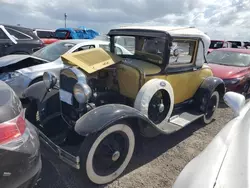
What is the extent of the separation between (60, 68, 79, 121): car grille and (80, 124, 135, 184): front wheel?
0.65m

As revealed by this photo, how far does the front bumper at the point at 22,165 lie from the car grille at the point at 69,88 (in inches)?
41.0

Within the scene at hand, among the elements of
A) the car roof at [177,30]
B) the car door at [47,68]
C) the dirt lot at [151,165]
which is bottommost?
the dirt lot at [151,165]

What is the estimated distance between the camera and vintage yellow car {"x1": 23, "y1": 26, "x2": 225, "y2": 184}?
260 cm

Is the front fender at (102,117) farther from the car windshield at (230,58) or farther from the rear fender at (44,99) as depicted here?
the car windshield at (230,58)

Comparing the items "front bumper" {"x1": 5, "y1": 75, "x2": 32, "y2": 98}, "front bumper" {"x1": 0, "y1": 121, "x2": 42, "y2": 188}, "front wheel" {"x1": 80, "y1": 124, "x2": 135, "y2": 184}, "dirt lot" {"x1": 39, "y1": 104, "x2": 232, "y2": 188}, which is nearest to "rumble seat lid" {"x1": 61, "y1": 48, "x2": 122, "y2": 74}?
"front wheel" {"x1": 80, "y1": 124, "x2": 135, "y2": 184}

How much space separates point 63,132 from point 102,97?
78cm

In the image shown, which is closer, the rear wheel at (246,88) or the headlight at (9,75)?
the headlight at (9,75)

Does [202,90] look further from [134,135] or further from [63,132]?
[63,132]

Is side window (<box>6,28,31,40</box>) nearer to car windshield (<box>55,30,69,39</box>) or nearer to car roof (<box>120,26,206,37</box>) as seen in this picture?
car windshield (<box>55,30,69,39</box>)

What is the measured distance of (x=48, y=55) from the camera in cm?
601

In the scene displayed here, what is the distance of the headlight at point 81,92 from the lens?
8.81 ft

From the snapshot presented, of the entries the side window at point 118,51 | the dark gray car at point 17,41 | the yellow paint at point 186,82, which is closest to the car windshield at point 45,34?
the dark gray car at point 17,41

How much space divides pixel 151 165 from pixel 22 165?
75.0 inches

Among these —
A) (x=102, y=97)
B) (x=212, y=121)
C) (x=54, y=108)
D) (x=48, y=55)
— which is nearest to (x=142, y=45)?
(x=102, y=97)
